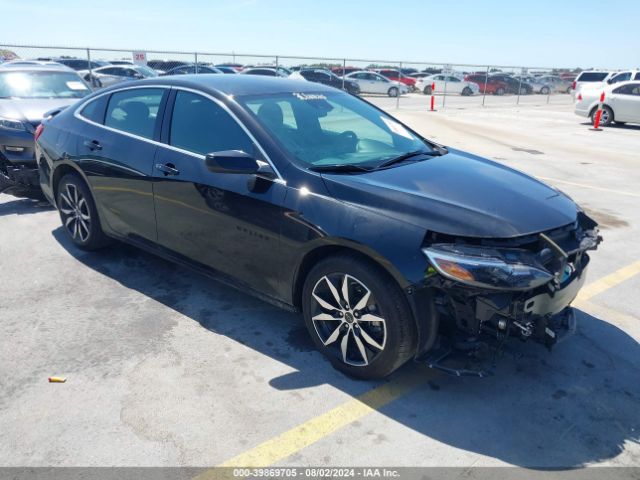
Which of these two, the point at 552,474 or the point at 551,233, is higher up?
the point at 551,233

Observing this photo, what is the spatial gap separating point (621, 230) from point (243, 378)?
16.8 feet

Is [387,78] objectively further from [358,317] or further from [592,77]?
[358,317]

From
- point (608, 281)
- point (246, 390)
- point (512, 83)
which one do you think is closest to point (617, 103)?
point (608, 281)

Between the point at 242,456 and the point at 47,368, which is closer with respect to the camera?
the point at 242,456

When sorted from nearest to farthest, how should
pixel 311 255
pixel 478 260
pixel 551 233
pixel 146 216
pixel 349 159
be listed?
pixel 478 260, pixel 551 233, pixel 311 255, pixel 349 159, pixel 146 216

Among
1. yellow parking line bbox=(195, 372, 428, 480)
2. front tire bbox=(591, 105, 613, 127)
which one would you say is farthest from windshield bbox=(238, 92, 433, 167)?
front tire bbox=(591, 105, 613, 127)

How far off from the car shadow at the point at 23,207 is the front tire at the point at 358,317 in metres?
4.85

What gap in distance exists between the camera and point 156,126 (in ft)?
13.5

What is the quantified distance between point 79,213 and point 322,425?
3.37 metres

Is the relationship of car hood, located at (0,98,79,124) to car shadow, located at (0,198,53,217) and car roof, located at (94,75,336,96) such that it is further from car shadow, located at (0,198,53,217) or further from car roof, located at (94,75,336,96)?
car roof, located at (94,75,336,96)

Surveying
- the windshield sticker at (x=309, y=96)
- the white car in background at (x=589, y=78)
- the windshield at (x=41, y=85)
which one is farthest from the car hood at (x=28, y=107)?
the white car in background at (x=589, y=78)

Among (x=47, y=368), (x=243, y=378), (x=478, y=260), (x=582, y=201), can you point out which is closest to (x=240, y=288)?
(x=243, y=378)

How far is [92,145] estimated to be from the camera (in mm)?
4609

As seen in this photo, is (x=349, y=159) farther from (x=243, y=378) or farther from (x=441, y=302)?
(x=243, y=378)
